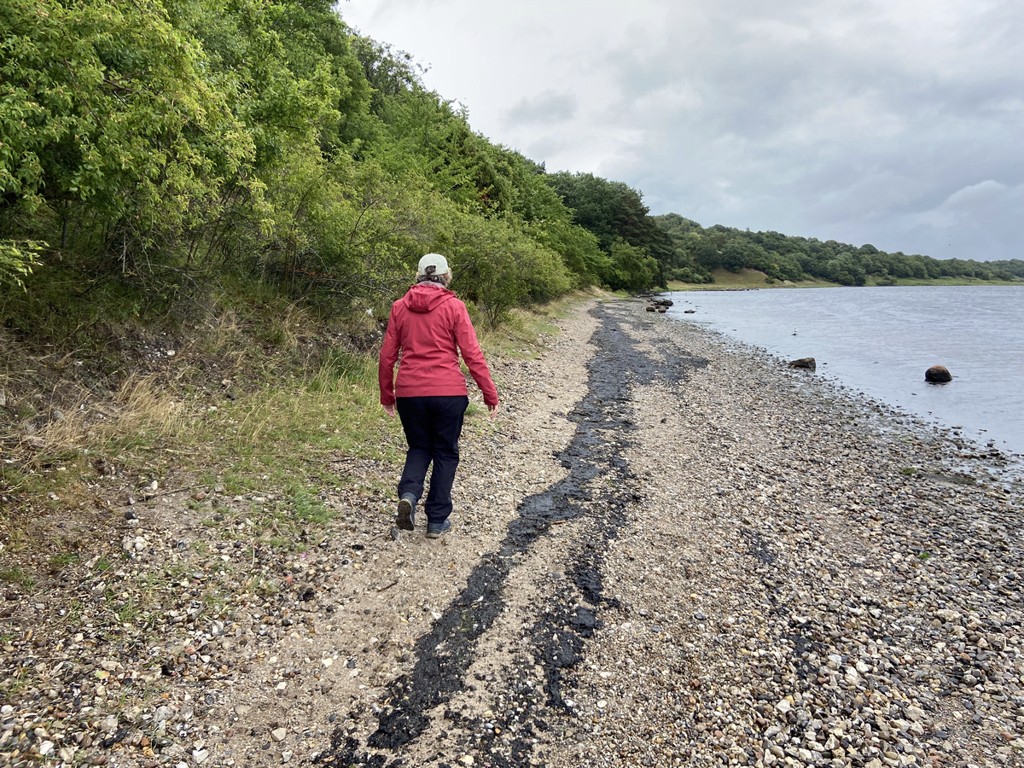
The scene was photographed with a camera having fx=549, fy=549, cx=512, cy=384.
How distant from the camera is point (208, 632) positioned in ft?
14.0

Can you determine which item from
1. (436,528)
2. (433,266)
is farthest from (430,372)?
(436,528)

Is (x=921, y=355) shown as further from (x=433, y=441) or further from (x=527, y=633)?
(x=527, y=633)

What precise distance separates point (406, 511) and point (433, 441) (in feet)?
2.54

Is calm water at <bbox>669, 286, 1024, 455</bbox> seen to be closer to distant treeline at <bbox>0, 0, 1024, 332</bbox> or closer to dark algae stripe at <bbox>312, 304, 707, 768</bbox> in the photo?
dark algae stripe at <bbox>312, 304, 707, 768</bbox>

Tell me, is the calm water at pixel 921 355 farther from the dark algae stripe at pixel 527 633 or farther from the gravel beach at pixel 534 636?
the dark algae stripe at pixel 527 633

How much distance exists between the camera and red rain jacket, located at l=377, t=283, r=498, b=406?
18.2 feet

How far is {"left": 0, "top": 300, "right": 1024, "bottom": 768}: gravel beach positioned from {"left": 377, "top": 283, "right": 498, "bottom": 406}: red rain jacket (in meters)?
1.76

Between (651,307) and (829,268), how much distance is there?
126204mm

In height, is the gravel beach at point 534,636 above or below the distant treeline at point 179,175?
below

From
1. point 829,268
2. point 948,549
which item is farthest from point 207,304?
point 829,268

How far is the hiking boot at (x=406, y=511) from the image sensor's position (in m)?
5.69

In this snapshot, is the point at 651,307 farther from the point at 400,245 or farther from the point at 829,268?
the point at 829,268

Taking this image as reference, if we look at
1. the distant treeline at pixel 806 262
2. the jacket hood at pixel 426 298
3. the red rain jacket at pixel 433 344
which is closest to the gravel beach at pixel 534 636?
the red rain jacket at pixel 433 344

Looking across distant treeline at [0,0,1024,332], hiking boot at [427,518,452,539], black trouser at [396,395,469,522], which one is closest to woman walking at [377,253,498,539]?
black trouser at [396,395,469,522]
